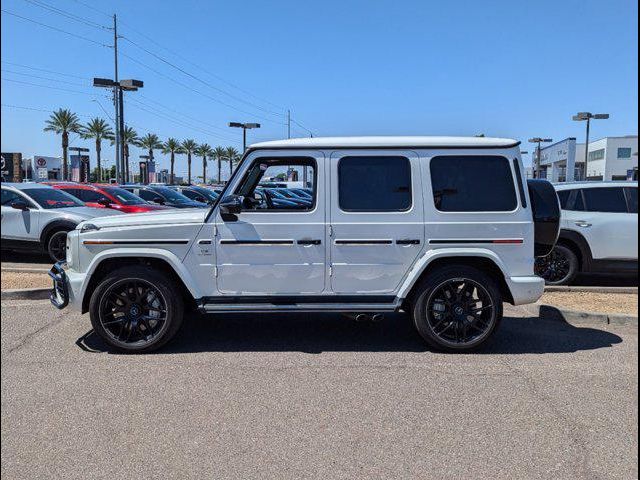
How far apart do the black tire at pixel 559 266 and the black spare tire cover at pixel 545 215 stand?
10.0 ft

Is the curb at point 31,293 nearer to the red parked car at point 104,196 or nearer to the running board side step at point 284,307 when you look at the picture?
the running board side step at point 284,307

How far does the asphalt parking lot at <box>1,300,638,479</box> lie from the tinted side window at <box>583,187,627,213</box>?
118 inches

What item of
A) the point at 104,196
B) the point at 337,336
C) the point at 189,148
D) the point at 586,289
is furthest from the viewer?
the point at 189,148

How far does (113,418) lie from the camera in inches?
146

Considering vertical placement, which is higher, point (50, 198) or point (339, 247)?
point (50, 198)

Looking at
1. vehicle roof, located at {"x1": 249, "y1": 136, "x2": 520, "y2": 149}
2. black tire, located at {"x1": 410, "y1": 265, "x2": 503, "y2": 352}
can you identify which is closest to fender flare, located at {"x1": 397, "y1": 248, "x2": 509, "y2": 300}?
black tire, located at {"x1": 410, "y1": 265, "x2": 503, "y2": 352}

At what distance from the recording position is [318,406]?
3.97 meters

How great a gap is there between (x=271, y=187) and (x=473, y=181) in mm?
1985

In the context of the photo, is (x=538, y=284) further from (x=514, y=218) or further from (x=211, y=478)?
(x=211, y=478)

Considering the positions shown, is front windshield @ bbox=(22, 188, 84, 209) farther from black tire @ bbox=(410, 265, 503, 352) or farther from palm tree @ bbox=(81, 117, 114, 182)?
palm tree @ bbox=(81, 117, 114, 182)

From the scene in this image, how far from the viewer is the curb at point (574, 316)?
19.8 feet

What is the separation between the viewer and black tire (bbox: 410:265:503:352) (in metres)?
5.12

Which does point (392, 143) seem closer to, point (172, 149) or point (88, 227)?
point (88, 227)

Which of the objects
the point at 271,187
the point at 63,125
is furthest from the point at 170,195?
the point at 63,125
